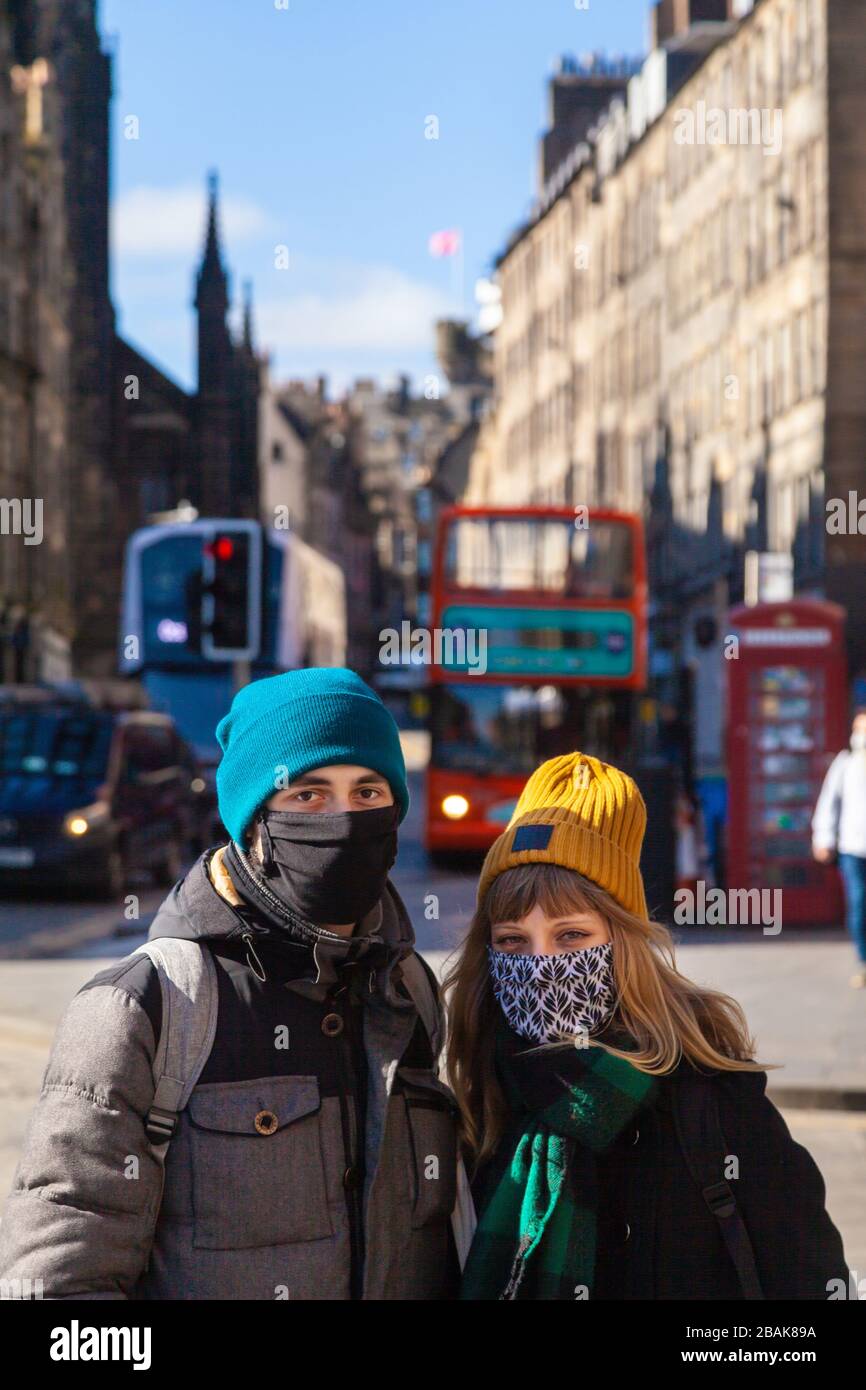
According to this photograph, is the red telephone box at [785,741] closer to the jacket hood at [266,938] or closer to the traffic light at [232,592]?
the traffic light at [232,592]

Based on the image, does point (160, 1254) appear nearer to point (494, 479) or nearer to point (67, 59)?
point (67, 59)

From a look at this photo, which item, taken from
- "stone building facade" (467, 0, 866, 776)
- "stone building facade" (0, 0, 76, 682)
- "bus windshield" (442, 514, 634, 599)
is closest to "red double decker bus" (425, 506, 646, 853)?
"bus windshield" (442, 514, 634, 599)

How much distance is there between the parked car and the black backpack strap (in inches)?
736

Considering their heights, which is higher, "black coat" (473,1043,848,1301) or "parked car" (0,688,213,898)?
"black coat" (473,1043,848,1301)

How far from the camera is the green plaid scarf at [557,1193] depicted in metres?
2.81

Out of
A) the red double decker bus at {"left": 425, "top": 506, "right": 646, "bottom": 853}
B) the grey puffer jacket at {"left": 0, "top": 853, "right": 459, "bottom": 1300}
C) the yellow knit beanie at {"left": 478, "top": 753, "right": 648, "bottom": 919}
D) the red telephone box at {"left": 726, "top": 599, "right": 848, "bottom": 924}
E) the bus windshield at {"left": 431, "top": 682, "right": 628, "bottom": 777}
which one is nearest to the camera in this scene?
the grey puffer jacket at {"left": 0, "top": 853, "right": 459, "bottom": 1300}

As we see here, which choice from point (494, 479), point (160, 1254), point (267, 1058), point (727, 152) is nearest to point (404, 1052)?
point (267, 1058)

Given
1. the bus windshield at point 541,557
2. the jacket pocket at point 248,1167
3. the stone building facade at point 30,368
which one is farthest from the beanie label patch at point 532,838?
the stone building facade at point 30,368

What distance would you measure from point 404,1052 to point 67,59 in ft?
196

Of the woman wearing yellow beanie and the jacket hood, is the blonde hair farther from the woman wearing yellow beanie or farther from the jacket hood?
the jacket hood

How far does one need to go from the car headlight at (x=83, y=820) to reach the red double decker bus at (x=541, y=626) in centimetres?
454

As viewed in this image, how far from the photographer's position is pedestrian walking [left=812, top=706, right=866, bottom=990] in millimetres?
13922

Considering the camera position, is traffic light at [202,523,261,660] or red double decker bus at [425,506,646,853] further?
Result: red double decker bus at [425,506,646,853]

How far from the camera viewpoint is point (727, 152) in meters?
47.4
